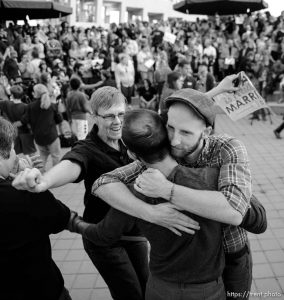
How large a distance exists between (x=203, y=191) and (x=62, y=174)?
A: 83 centimetres

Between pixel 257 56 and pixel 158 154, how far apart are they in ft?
40.0

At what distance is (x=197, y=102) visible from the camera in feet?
4.86

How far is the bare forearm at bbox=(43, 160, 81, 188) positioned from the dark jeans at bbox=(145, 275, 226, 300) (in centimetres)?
64

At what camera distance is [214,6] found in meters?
12.9

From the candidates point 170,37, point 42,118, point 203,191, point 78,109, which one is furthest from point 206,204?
point 170,37

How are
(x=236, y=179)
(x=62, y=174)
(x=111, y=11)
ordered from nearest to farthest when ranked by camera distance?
(x=236, y=179) < (x=62, y=174) < (x=111, y=11)

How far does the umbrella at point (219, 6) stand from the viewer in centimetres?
1244

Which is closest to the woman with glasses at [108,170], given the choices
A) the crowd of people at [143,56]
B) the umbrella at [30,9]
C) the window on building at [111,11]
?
the crowd of people at [143,56]

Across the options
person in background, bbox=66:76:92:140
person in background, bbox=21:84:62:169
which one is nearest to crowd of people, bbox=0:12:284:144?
person in background, bbox=66:76:92:140

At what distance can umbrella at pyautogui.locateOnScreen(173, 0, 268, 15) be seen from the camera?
12.4 m

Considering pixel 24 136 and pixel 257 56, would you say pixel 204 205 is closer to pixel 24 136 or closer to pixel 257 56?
pixel 24 136

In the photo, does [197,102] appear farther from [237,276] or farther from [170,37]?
[170,37]

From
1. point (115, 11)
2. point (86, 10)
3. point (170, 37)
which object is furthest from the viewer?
point (115, 11)

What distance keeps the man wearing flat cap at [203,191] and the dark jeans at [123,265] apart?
2.34ft
